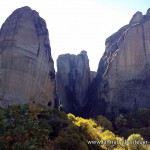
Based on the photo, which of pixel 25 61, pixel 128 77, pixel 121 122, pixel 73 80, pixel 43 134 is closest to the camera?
pixel 43 134

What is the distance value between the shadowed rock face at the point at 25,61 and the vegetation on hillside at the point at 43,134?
5.98 meters

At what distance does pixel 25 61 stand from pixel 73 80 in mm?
36324

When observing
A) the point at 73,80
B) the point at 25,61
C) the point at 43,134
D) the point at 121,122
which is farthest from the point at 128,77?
the point at 43,134

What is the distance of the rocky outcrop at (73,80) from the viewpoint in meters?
78.4

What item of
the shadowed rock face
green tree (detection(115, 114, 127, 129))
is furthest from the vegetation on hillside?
the shadowed rock face

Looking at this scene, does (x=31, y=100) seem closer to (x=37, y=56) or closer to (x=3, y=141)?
(x=37, y=56)

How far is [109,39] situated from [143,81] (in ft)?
74.6

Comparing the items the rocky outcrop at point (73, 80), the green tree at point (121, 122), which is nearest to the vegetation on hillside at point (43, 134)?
the green tree at point (121, 122)

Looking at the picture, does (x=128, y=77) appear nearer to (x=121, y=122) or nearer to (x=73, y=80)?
(x=121, y=122)

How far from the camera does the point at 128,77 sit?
A: 6669 cm

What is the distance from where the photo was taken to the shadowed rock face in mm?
45875

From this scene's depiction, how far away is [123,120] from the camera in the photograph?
55.9m

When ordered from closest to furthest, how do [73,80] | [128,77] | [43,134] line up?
1. [43,134]
2. [128,77]
3. [73,80]

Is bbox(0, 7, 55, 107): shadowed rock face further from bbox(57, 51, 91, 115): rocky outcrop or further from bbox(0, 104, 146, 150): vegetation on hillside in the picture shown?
bbox(57, 51, 91, 115): rocky outcrop
